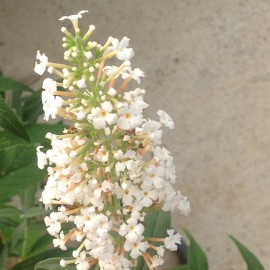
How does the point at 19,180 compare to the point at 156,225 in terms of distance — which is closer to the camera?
the point at 156,225

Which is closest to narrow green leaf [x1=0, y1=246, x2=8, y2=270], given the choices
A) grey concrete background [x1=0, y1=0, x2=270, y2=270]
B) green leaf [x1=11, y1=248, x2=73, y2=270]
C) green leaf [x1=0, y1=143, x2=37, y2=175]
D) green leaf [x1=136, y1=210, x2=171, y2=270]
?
green leaf [x1=11, y1=248, x2=73, y2=270]

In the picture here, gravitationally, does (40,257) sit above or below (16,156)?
below

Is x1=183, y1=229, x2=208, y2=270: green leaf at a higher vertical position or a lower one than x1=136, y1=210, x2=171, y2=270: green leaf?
lower

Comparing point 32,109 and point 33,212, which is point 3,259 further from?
point 32,109

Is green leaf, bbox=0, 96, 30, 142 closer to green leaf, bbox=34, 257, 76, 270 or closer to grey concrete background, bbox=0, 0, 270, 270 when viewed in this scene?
green leaf, bbox=34, 257, 76, 270

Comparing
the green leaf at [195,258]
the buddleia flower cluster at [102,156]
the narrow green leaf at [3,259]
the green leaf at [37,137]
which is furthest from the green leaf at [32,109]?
the buddleia flower cluster at [102,156]

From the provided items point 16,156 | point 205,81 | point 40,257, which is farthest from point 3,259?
point 205,81
